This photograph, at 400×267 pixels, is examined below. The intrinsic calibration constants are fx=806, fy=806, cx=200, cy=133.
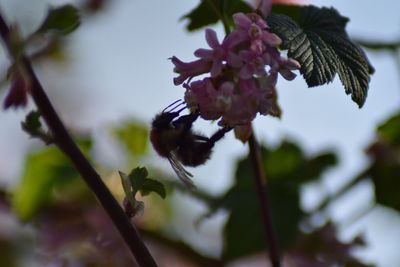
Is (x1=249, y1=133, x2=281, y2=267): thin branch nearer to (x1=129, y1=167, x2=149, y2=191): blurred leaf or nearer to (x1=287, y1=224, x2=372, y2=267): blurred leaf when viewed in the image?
(x1=129, y1=167, x2=149, y2=191): blurred leaf

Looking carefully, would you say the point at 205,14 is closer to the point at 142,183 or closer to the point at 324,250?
the point at 142,183

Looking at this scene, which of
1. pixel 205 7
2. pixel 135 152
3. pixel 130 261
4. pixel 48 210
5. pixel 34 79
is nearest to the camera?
pixel 34 79

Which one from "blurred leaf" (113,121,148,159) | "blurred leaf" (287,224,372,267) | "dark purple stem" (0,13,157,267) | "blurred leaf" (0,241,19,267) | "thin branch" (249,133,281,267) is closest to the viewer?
"dark purple stem" (0,13,157,267)

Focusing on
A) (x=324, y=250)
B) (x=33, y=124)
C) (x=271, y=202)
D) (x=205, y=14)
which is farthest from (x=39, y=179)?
(x=33, y=124)

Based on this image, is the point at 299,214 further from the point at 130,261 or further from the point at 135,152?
the point at 135,152

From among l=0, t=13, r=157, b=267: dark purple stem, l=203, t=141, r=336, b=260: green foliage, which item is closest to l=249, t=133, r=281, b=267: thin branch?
l=0, t=13, r=157, b=267: dark purple stem

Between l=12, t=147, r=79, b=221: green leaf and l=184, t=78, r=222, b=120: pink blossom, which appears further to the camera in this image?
l=12, t=147, r=79, b=221: green leaf

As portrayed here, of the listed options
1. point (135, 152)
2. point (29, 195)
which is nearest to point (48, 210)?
point (29, 195)

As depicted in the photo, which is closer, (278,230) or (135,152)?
(278,230)
